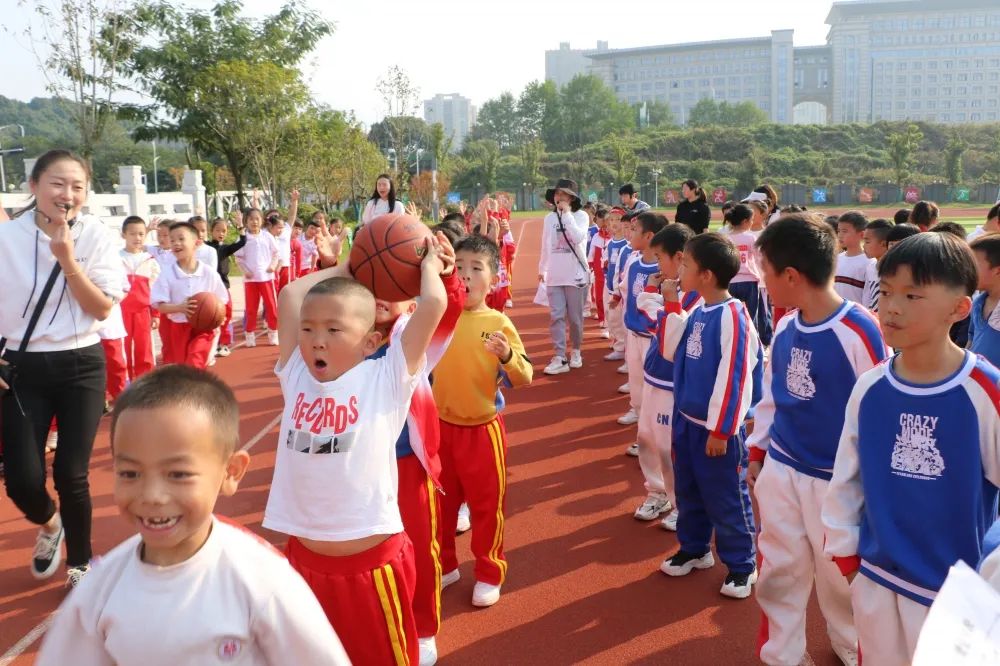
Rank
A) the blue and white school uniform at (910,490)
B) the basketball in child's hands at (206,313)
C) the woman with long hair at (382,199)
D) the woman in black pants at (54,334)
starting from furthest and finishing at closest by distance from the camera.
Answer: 1. the woman with long hair at (382,199)
2. the basketball in child's hands at (206,313)
3. the woman in black pants at (54,334)
4. the blue and white school uniform at (910,490)

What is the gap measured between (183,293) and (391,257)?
4760 millimetres

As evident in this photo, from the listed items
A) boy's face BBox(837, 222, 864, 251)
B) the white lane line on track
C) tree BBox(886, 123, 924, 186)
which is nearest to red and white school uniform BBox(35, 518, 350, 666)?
the white lane line on track

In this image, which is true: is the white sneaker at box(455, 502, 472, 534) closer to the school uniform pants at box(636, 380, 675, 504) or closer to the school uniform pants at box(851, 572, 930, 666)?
the school uniform pants at box(636, 380, 675, 504)

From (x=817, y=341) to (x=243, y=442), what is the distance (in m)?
5.24

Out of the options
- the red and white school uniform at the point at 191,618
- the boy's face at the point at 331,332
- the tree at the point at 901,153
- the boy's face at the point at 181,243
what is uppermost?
the tree at the point at 901,153

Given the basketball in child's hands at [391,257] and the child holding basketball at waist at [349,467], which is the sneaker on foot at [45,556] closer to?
the child holding basketball at waist at [349,467]

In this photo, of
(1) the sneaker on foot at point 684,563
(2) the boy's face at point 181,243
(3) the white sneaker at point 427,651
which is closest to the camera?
(3) the white sneaker at point 427,651

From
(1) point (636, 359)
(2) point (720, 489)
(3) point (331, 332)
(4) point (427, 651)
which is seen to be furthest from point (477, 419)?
(1) point (636, 359)

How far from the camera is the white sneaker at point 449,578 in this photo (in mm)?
4262

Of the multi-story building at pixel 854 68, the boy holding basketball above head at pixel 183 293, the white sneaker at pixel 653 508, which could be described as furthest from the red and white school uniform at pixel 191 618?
the multi-story building at pixel 854 68

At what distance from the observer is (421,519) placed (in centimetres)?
334

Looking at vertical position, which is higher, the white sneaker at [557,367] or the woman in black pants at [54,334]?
the woman in black pants at [54,334]

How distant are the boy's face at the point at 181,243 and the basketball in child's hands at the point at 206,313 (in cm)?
50

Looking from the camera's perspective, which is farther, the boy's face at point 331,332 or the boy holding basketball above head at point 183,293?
the boy holding basketball above head at point 183,293
